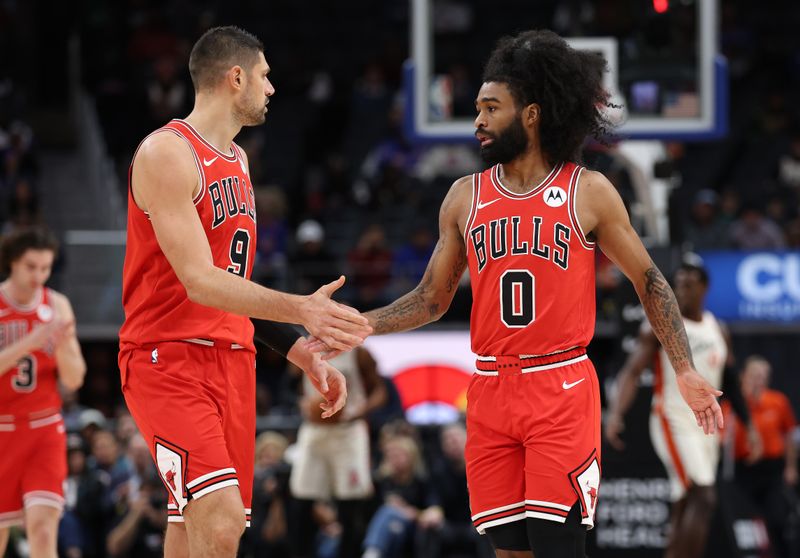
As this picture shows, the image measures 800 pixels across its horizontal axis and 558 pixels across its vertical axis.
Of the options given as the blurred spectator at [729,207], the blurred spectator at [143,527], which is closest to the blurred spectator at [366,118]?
the blurred spectator at [729,207]

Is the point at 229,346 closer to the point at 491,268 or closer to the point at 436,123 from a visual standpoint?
the point at 491,268

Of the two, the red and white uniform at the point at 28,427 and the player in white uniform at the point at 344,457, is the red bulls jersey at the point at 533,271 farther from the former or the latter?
the player in white uniform at the point at 344,457

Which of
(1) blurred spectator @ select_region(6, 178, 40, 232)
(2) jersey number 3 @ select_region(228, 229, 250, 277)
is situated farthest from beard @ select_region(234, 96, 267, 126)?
(1) blurred spectator @ select_region(6, 178, 40, 232)

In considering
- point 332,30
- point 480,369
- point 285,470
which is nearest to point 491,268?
point 480,369

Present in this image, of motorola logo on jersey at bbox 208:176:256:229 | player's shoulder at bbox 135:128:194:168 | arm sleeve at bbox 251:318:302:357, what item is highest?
player's shoulder at bbox 135:128:194:168

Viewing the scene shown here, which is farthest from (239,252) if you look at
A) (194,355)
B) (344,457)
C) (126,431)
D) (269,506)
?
(126,431)

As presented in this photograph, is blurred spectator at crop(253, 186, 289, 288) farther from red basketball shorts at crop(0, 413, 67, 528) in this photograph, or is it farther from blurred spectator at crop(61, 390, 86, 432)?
red basketball shorts at crop(0, 413, 67, 528)

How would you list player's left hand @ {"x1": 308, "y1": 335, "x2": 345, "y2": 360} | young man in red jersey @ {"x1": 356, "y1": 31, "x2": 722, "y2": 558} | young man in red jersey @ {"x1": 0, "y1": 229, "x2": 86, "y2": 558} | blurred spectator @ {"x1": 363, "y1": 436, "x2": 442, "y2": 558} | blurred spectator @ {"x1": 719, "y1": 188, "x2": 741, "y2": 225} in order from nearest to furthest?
young man in red jersey @ {"x1": 356, "y1": 31, "x2": 722, "y2": 558}, player's left hand @ {"x1": 308, "y1": 335, "x2": 345, "y2": 360}, young man in red jersey @ {"x1": 0, "y1": 229, "x2": 86, "y2": 558}, blurred spectator @ {"x1": 363, "y1": 436, "x2": 442, "y2": 558}, blurred spectator @ {"x1": 719, "y1": 188, "x2": 741, "y2": 225}

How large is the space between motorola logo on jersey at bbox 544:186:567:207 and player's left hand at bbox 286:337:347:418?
3.95 feet

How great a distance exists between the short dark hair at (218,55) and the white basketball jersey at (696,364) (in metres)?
5.18

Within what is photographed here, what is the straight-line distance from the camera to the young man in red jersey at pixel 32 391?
7785 mm

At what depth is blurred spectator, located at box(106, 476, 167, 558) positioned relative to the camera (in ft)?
37.2

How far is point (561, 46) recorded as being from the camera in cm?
601

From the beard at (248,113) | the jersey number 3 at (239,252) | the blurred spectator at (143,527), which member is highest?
the beard at (248,113)
